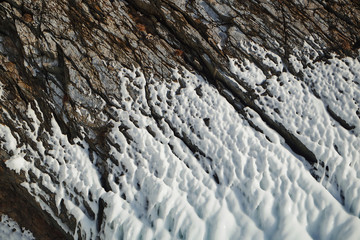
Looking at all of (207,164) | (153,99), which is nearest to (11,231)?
(153,99)

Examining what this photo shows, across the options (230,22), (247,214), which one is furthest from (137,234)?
(230,22)

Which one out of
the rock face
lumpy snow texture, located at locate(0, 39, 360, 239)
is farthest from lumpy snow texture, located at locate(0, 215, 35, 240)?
lumpy snow texture, located at locate(0, 39, 360, 239)

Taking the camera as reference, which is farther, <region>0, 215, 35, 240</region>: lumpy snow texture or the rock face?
<region>0, 215, 35, 240</region>: lumpy snow texture

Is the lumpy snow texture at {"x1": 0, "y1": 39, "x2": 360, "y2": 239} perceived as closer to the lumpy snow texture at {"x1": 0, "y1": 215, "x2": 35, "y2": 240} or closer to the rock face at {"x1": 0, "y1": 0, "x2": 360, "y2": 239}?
the rock face at {"x1": 0, "y1": 0, "x2": 360, "y2": 239}

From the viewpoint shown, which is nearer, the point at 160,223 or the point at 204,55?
the point at 160,223

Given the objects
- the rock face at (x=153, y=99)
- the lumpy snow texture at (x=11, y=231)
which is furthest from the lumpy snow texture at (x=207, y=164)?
the lumpy snow texture at (x=11, y=231)

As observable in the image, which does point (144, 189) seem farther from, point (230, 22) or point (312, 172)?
point (230, 22)
